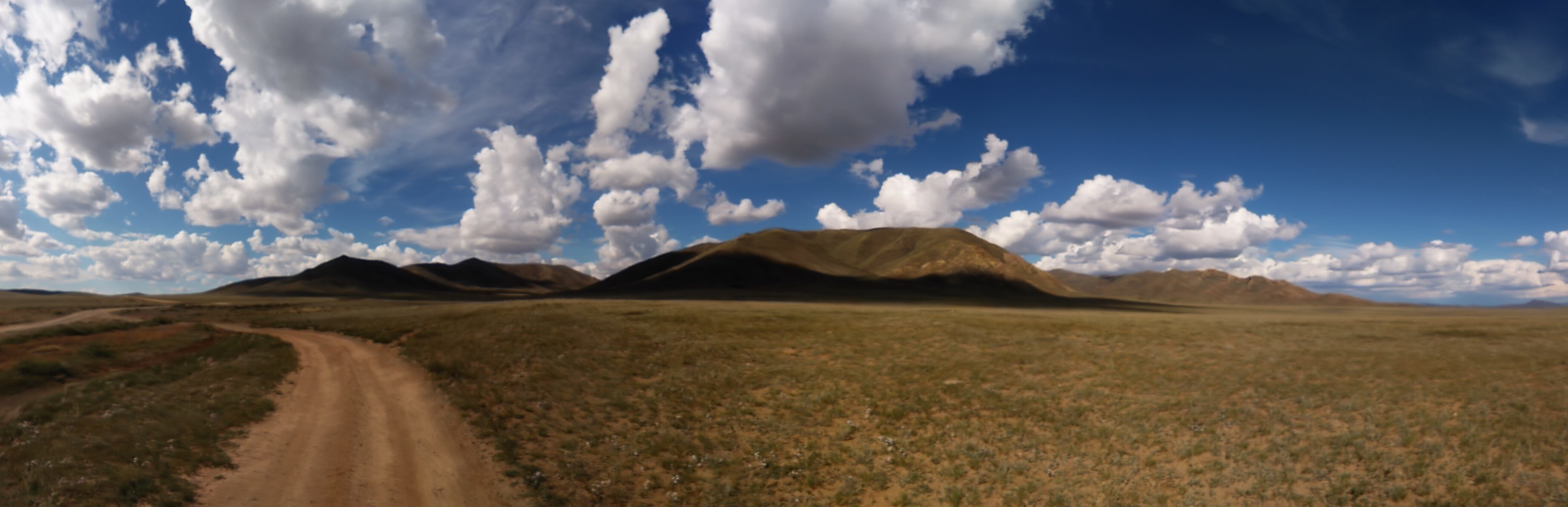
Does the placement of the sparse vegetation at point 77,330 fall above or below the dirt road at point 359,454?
above

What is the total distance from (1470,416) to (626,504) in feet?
88.7

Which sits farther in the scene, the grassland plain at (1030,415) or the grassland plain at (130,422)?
the grassland plain at (1030,415)

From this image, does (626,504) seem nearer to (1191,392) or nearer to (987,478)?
(987,478)

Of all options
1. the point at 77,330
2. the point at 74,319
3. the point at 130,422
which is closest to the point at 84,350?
the point at 77,330

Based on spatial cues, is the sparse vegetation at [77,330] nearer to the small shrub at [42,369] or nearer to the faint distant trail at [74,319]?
the faint distant trail at [74,319]

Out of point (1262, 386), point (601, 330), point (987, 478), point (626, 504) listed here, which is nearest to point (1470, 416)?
point (1262, 386)

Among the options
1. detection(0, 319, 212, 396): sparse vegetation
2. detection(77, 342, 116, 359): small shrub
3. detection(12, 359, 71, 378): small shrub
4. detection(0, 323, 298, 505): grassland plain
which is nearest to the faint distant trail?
detection(0, 319, 212, 396): sparse vegetation

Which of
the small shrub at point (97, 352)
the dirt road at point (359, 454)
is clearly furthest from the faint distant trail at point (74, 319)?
the dirt road at point (359, 454)

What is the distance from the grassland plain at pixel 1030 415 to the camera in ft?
57.2

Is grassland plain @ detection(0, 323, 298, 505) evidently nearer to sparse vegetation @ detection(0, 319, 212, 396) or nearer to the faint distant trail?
sparse vegetation @ detection(0, 319, 212, 396)

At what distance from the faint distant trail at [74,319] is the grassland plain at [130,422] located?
91.2 ft

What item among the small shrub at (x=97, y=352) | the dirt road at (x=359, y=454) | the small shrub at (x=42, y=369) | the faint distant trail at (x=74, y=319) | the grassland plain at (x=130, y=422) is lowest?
the dirt road at (x=359, y=454)

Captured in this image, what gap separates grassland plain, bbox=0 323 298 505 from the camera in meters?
14.2

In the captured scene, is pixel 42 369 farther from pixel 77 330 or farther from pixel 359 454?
pixel 77 330
